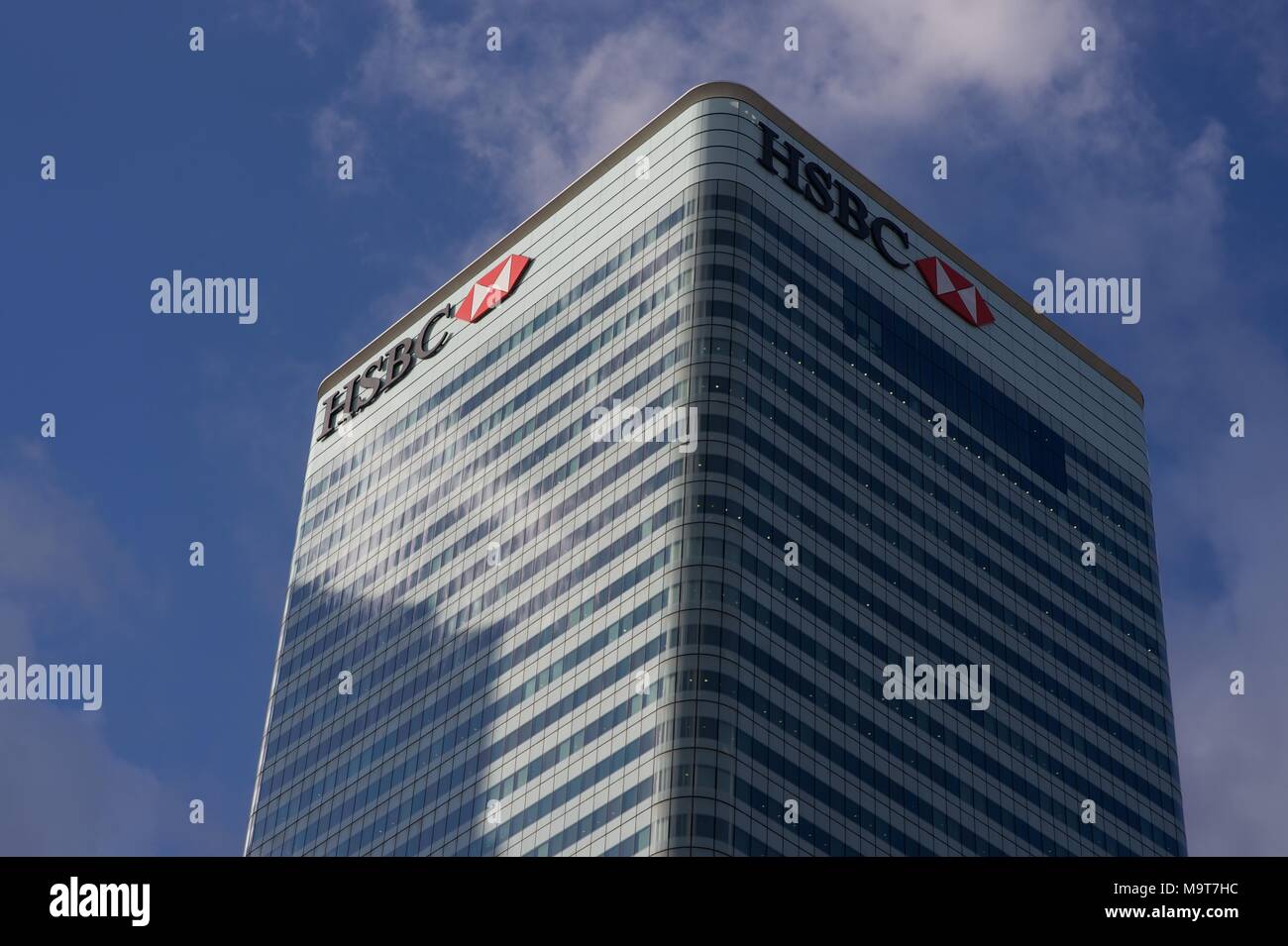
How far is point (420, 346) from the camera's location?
190 m

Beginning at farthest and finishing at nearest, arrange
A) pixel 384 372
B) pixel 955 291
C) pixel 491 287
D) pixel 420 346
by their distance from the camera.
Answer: pixel 384 372 → pixel 420 346 → pixel 491 287 → pixel 955 291

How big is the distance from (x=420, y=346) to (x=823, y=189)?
131ft

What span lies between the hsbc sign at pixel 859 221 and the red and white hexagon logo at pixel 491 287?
2394 cm

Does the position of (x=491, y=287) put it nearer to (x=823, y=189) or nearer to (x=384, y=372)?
(x=384, y=372)

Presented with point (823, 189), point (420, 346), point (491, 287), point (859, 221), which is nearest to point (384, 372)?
point (420, 346)

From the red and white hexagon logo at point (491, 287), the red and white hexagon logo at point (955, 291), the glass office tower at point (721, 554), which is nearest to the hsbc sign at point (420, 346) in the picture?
the red and white hexagon logo at point (491, 287)

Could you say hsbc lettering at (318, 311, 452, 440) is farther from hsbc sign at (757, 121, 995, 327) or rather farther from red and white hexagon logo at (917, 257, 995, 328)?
red and white hexagon logo at (917, 257, 995, 328)

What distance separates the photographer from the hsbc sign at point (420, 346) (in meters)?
184

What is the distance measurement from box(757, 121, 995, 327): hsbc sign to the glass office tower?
1.16ft

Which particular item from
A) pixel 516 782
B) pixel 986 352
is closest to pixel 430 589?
pixel 516 782
